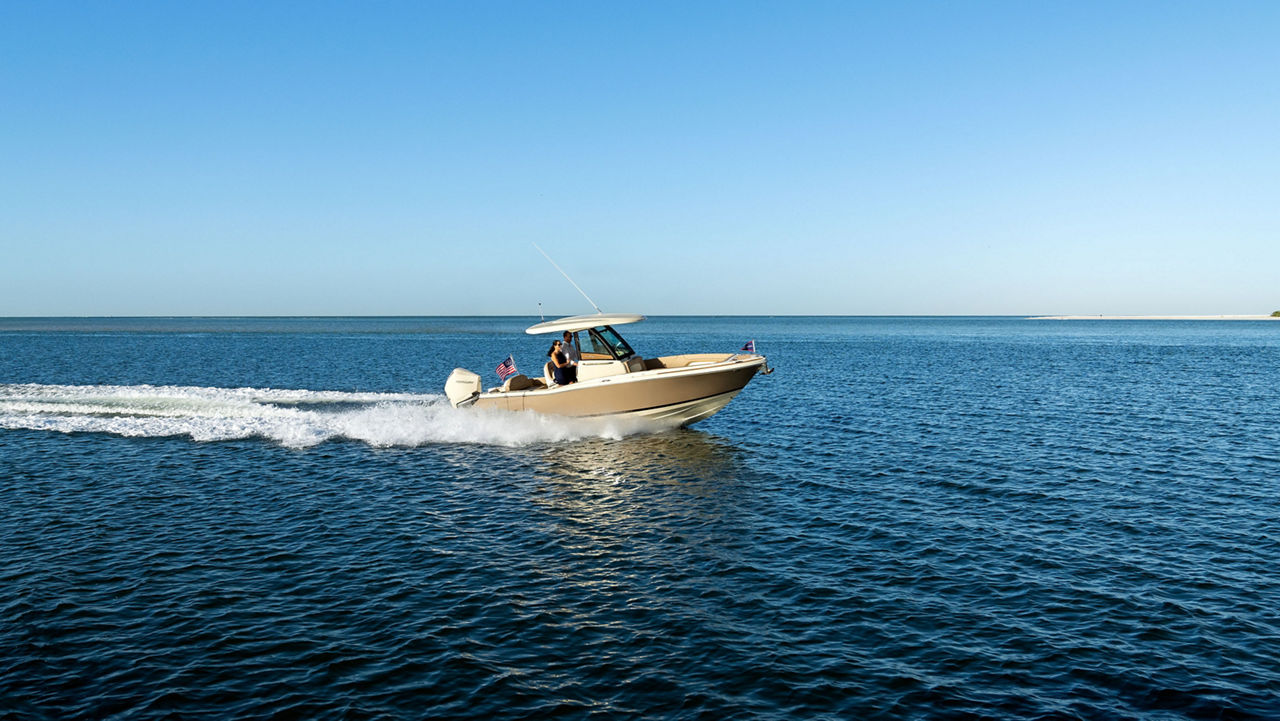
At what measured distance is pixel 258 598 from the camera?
991 centimetres

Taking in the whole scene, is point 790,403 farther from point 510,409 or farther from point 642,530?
point 642,530

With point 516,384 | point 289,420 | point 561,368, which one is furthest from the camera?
point 289,420

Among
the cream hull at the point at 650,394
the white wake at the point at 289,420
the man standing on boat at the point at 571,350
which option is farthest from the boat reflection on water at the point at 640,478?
the man standing on boat at the point at 571,350

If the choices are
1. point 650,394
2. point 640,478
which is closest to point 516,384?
point 650,394

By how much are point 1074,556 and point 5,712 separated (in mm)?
13253

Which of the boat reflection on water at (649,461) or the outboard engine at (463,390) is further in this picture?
the outboard engine at (463,390)

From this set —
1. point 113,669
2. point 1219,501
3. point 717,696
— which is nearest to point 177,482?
point 113,669

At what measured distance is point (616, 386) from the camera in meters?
21.5

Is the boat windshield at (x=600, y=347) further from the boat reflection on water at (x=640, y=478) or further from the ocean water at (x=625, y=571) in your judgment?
the boat reflection on water at (x=640, y=478)

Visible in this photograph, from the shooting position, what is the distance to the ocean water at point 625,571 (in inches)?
304

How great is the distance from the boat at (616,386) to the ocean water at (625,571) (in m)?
0.59

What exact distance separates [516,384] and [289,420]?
24.3 feet

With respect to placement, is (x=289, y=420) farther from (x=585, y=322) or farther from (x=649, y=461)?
(x=649, y=461)

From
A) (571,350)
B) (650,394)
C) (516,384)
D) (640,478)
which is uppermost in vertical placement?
(571,350)
